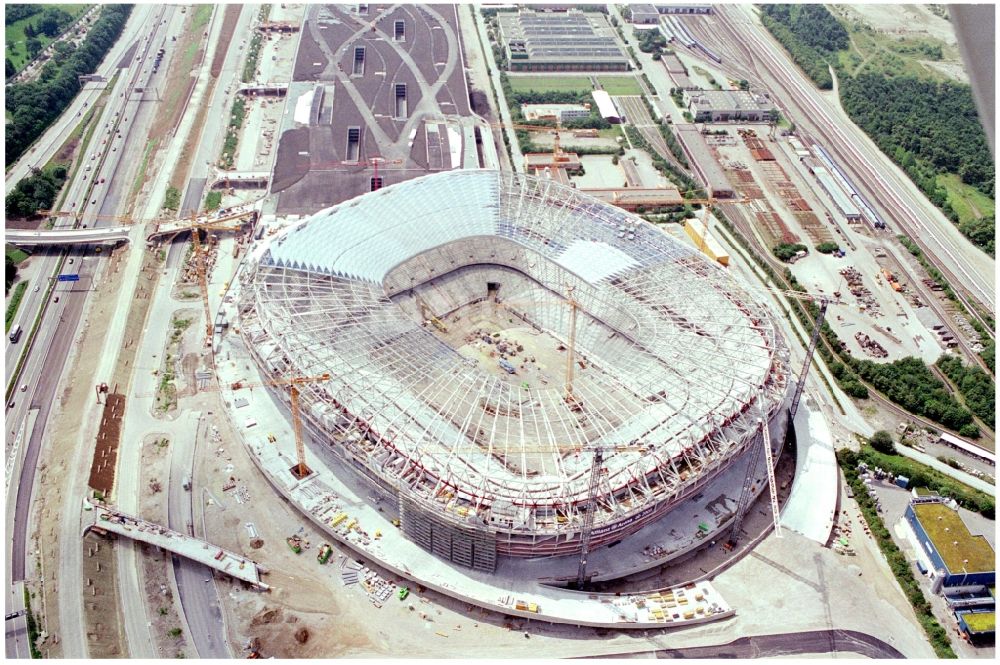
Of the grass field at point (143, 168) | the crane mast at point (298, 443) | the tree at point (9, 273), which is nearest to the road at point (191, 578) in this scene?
the crane mast at point (298, 443)

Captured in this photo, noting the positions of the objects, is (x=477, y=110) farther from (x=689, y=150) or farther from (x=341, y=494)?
(x=341, y=494)

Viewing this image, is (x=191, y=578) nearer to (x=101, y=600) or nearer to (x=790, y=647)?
(x=101, y=600)

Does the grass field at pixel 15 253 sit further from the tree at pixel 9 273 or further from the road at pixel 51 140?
the road at pixel 51 140

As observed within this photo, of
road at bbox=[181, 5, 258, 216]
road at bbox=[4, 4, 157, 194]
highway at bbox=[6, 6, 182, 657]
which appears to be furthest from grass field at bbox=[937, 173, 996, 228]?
road at bbox=[4, 4, 157, 194]

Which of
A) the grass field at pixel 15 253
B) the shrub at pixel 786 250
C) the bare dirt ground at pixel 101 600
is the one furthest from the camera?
the shrub at pixel 786 250

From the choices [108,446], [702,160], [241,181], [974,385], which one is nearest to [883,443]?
[974,385]

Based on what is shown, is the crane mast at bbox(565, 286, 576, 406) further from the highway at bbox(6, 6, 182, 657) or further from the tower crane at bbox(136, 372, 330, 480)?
the highway at bbox(6, 6, 182, 657)

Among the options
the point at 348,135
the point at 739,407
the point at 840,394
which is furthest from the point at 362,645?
the point at 348,135
